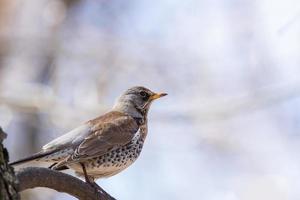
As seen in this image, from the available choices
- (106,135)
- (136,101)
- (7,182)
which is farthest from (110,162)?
(7,182)

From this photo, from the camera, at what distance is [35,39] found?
1159 centimetres

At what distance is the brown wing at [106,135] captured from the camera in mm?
6234

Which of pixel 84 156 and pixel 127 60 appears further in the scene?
pixel 127 60

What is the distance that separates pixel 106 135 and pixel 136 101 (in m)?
1.10

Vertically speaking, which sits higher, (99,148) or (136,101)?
(136,101)

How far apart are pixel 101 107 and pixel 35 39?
171cm

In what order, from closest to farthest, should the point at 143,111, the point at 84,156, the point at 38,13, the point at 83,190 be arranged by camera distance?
the point at 83,190, the point at 84,156, the point at 143,111, the point at 38,13

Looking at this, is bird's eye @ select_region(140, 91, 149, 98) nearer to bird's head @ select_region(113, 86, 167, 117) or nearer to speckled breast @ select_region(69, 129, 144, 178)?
bird's head @ select_region(113, 86, 167, 117)

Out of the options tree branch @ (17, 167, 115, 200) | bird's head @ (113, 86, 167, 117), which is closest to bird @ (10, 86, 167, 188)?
bird's head @ (113, 86, 167, 117)

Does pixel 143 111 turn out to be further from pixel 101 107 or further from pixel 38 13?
pixel 38 13

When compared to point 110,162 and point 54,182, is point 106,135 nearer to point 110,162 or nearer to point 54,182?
point 110,162

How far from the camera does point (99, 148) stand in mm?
6379

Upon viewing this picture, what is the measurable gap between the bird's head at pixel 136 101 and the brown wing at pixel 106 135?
36 cm

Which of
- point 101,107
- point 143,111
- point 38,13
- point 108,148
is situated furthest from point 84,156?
point 38,13
